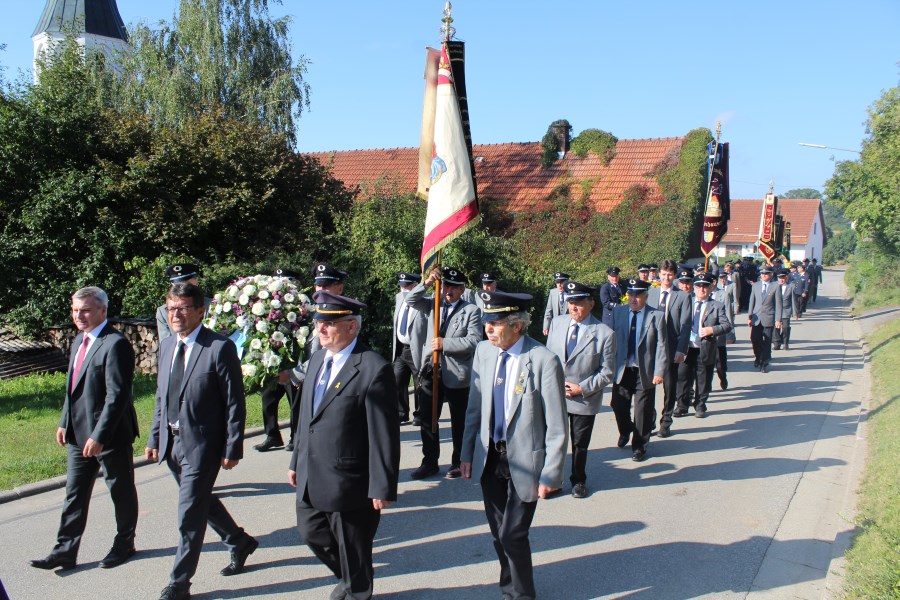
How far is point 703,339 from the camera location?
10711mm

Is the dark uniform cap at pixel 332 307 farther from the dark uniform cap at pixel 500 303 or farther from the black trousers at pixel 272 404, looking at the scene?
the black trousers at pixel 272 404

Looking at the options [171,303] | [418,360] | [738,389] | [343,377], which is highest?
[171,303]

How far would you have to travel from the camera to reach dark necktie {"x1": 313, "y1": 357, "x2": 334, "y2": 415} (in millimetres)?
4219

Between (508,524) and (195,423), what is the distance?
2.04 meters

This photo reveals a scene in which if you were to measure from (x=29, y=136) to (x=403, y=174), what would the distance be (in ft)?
46.8

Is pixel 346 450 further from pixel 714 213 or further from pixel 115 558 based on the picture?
pixel 714 213

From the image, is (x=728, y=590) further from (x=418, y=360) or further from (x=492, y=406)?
(x=418, y=360)

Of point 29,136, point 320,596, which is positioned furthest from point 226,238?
Result: point 320,596

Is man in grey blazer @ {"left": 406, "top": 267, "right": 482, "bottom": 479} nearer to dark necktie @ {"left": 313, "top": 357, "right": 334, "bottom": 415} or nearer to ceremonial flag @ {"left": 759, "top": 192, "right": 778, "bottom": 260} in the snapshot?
dark necktie @ {"left": 313, "top": 357, "right": 334, "bottom": 415}

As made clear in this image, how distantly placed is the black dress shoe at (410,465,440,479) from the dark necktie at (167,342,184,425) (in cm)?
290

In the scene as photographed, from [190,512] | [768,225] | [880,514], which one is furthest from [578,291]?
[768,225]

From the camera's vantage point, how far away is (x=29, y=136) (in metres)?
13.6

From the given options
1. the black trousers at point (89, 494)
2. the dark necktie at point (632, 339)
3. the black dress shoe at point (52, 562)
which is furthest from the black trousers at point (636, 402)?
the black dress shoe at point (52, 562)

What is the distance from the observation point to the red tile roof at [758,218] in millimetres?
78062
